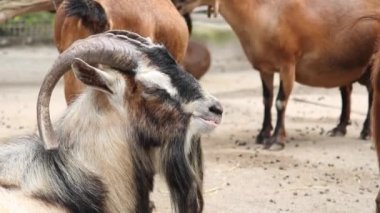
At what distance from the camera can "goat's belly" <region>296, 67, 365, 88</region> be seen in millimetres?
7992

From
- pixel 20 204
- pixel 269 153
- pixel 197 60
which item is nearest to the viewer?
pixel 20 204

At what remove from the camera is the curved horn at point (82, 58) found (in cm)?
323

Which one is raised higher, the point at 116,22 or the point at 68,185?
the point at 68,185

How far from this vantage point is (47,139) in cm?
322

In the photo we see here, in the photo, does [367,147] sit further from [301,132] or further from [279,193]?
[279,193]

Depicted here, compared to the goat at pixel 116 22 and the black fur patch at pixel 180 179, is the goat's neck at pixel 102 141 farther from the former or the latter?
the goat at pixel 116 22

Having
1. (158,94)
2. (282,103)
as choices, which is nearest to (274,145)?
(282,103)

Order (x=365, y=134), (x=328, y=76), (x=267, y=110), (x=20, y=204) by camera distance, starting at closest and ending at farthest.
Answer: (x=20, y=204) → (x=328, y=76) → (x=267, y=110) → (x=365, y=134)

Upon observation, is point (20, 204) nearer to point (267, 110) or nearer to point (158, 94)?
point (158, 94)

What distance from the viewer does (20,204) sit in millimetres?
3160

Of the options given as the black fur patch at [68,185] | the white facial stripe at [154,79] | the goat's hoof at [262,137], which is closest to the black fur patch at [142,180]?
the black fur patch at [68,185]

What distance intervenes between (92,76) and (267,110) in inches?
199

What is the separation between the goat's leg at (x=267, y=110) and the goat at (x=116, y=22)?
6.93 ft

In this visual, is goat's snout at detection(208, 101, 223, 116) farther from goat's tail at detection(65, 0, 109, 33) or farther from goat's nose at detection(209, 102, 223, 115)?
goat's tail at detection(65, 0, 109, 33)
